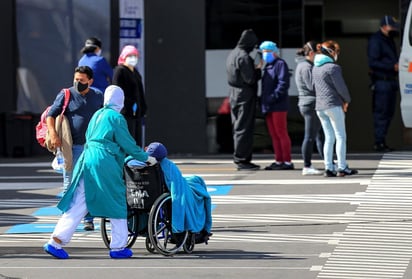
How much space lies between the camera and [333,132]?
16969 mm

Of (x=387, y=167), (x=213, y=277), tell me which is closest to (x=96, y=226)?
(x=213, y=277)

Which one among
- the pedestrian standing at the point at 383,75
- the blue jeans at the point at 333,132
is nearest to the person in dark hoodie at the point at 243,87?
the blue jeans at the point at 333,132

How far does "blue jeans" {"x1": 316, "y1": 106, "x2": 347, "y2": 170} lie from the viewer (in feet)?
54.8

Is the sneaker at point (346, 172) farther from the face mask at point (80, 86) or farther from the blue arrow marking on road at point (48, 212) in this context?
the face mask at point (80, 86)

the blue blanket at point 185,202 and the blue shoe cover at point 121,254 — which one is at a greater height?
the blue blanket at point 185,202

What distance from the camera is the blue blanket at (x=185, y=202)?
436 inches

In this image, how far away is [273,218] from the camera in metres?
13.6

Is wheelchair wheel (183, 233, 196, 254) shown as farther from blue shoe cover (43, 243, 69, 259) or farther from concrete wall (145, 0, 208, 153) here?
concrete wall (145, 0, 208, 153)

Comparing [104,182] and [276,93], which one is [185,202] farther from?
[276,93]

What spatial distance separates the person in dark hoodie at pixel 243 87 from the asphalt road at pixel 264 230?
1.87ft

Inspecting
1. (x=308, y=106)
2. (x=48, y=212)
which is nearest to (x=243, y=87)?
(x=308, y=106)

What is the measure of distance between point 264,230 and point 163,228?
6.15ft

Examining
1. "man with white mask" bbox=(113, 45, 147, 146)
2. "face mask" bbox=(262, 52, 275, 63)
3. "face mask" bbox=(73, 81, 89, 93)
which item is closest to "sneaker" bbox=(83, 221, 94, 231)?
"face mask" bbox=(73, 81, 89, 93)

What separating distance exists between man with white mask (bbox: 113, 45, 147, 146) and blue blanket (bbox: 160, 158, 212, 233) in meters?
4.12
